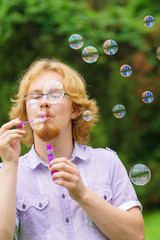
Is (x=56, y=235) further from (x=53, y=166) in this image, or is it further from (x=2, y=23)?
(x=2, y=23)

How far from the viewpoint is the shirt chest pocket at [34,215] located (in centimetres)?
185

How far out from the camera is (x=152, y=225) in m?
6.32

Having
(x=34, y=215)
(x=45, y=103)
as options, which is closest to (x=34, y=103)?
(x=45, y=103)

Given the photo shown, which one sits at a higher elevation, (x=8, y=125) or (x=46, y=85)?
(x=46, y=85)

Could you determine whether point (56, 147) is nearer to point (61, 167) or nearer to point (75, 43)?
point (61, 167)

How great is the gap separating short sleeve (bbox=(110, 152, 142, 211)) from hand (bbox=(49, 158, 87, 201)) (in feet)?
0.98

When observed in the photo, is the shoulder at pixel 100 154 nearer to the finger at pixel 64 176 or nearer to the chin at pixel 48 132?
the chin at pixel 48 132

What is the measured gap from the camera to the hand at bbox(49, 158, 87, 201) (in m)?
1.67

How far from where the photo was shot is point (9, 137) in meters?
1.80

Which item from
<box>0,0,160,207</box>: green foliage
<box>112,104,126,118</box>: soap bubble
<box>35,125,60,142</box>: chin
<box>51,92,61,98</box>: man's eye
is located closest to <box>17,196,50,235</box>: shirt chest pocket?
<box>35,125,60,142</box>: chin

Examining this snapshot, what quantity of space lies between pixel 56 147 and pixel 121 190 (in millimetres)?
398

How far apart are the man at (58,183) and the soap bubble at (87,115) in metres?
0.13

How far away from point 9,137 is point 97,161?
1.64 ft

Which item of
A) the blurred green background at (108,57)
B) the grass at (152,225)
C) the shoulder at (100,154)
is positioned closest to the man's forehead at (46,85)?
the shoulder at (100,154)
